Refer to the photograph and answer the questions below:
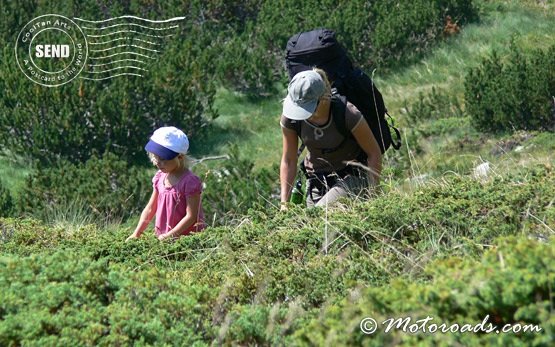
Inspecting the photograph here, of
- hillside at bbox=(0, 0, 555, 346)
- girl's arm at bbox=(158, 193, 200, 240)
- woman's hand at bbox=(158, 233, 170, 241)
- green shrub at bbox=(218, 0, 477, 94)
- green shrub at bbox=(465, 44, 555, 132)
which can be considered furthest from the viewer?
green shrub at bbox=(218, 0, 477, 94)

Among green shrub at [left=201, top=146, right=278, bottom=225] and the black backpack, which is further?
green shrub at [left=201, top=146, right=278, bottom=225]

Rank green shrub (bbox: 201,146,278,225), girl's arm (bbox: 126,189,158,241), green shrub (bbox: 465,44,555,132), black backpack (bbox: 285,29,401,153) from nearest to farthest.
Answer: black backpack (bbox: 285,29,401,153), girl's arm (bbox: 126,189,158,241), green shrub (bbox: 201,146,278,225), green shrub (bbox: 465,44,555,132)

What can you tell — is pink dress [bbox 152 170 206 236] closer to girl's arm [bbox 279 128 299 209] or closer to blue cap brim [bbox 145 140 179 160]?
blue cap brim [bbox 145 140 179 160]

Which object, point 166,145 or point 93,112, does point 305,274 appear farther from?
point 93,112

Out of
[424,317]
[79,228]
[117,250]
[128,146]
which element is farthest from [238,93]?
[424,317]

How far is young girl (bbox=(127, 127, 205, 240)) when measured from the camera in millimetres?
6879

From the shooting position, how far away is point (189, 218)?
22.5 feet

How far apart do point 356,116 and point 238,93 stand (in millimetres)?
12650

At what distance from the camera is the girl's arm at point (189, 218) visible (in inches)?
269

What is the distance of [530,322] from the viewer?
337 centimetres

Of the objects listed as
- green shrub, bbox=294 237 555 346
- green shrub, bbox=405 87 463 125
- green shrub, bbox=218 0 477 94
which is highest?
green shrub, bbox=294 237 555 346

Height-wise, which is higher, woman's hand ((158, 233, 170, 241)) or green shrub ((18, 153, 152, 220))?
woman's hand ((158, 233, 170, 241))

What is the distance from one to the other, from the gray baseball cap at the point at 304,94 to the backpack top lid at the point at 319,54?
1.87 feet

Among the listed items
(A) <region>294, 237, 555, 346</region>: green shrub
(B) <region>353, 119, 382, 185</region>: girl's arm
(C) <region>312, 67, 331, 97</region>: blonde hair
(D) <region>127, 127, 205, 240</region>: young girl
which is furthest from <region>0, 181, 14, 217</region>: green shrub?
(A) <region>294, 237, 555, 346</region>: green shrub
